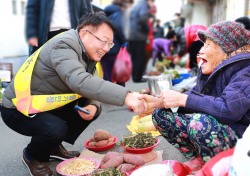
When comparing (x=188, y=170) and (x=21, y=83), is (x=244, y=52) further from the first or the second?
(x=21, y=83)

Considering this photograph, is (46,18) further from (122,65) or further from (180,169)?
(180,169)

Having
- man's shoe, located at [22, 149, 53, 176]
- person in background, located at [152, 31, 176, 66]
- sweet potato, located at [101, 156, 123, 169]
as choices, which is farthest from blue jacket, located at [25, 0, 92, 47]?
person in background, located at [152, 31, 176, 66]

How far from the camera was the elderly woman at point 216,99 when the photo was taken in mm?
1636

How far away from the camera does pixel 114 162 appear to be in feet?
7.11

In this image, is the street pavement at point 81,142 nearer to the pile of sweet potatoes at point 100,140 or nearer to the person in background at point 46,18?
the pile of sweet potatoes at point 100,140

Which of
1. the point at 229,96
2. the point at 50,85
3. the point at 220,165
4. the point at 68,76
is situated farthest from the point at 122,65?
the point at 220,165

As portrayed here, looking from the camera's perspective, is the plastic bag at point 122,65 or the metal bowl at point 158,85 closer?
the metal bowl at point 158,85

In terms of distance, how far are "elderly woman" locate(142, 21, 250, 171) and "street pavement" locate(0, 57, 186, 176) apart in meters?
0.77

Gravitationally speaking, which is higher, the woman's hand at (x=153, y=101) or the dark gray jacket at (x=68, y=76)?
the dark gray jacket at (x=68, y=76)

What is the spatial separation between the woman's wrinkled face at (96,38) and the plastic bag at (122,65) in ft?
7.07

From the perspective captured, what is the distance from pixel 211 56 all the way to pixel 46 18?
81.0 inches

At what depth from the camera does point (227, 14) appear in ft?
10.2

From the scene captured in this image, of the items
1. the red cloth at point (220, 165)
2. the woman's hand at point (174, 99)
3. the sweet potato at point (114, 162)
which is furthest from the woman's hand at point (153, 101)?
the red cloth at point (220, 165)

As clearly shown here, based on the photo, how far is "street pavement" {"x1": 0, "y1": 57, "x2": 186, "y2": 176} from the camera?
2.61 meters
